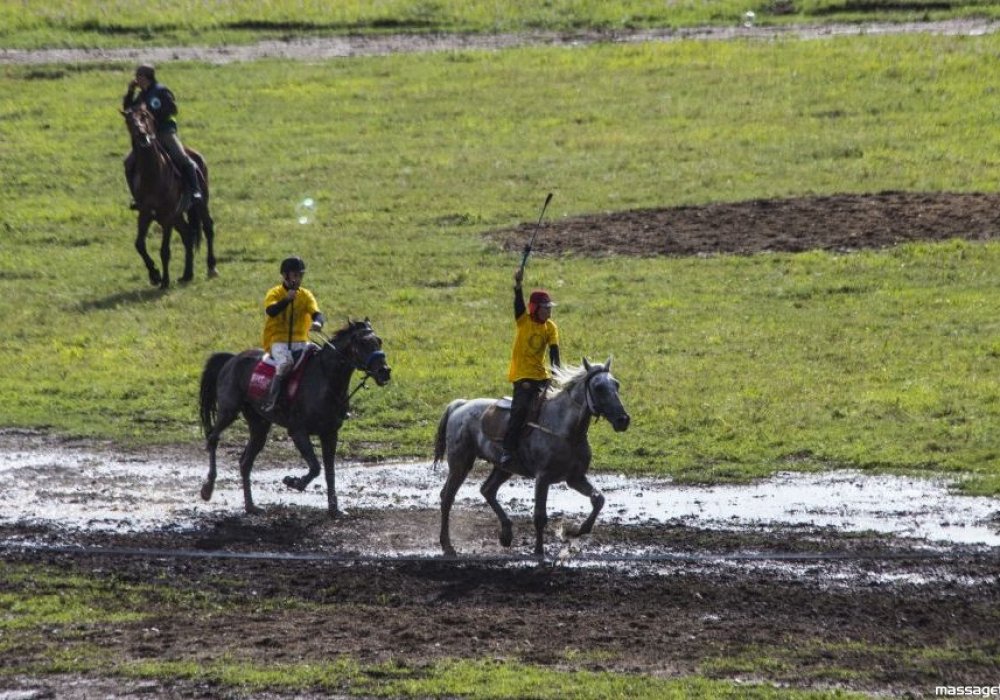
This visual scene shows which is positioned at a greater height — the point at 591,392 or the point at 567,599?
the point at 591,392

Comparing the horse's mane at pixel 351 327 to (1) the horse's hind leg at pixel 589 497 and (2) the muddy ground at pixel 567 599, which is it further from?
(1) the horse's hind leg at pixel 589 497

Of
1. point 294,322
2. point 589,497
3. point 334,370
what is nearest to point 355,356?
point 334,370

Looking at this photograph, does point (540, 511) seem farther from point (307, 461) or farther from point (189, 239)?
point (189, 239)

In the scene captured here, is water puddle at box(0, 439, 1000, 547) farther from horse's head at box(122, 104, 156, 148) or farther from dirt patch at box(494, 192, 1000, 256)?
dirt patch at box(494, 192, 1000, 256)

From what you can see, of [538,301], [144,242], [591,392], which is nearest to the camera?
[591,392]

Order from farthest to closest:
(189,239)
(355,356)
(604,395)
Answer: (189,239)
(355,356)
(604,395)

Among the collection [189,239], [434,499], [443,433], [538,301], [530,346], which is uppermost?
[189,239]

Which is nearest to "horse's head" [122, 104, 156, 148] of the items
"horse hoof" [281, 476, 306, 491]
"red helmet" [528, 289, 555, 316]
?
"horse hoof" [281, 476, 306, 491]

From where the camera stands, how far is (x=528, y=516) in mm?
18391

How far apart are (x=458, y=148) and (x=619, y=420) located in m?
23.1

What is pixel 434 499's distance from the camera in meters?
19.2

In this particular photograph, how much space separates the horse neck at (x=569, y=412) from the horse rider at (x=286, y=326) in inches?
117

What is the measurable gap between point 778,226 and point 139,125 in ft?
36.4

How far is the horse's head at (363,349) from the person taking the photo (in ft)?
57.9
